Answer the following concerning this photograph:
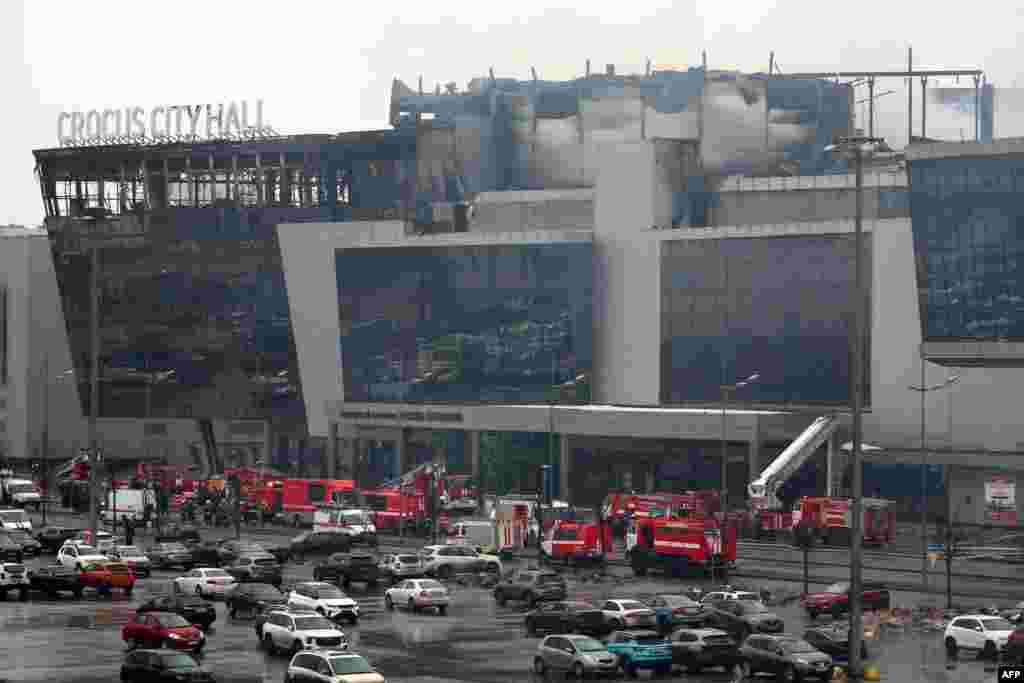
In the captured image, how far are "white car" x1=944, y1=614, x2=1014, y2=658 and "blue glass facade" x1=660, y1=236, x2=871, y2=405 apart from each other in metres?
63.0

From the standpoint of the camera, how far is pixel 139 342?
171000mm

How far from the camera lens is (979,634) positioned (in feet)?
215

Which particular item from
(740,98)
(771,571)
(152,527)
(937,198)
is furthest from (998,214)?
(152,527)

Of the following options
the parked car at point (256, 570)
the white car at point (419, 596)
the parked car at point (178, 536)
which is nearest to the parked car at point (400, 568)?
the parked car at point (256, 570)

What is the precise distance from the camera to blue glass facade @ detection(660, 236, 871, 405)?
5133 inches

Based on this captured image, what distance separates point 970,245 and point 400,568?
4031cm

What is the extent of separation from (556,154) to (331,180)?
17.8 meters

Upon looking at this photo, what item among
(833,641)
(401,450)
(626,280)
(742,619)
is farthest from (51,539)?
(833,641)

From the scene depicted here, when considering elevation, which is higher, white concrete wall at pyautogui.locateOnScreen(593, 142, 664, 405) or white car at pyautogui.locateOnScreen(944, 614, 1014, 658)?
white concrete wall at pyautogui.locateOnScreen(593, 142, 664, 405)

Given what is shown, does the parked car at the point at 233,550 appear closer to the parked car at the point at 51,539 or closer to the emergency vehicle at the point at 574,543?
the parked car at the point at 51,539

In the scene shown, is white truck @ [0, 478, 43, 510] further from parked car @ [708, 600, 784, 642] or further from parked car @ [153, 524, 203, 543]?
parked car @ [708, 600, 784, 642]

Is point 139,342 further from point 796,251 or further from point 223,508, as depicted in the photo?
point 796,251

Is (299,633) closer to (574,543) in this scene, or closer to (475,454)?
(574,543)

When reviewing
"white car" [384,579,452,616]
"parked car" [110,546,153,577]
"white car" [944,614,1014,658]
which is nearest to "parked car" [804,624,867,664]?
"white car" [944,614,1014,658]
